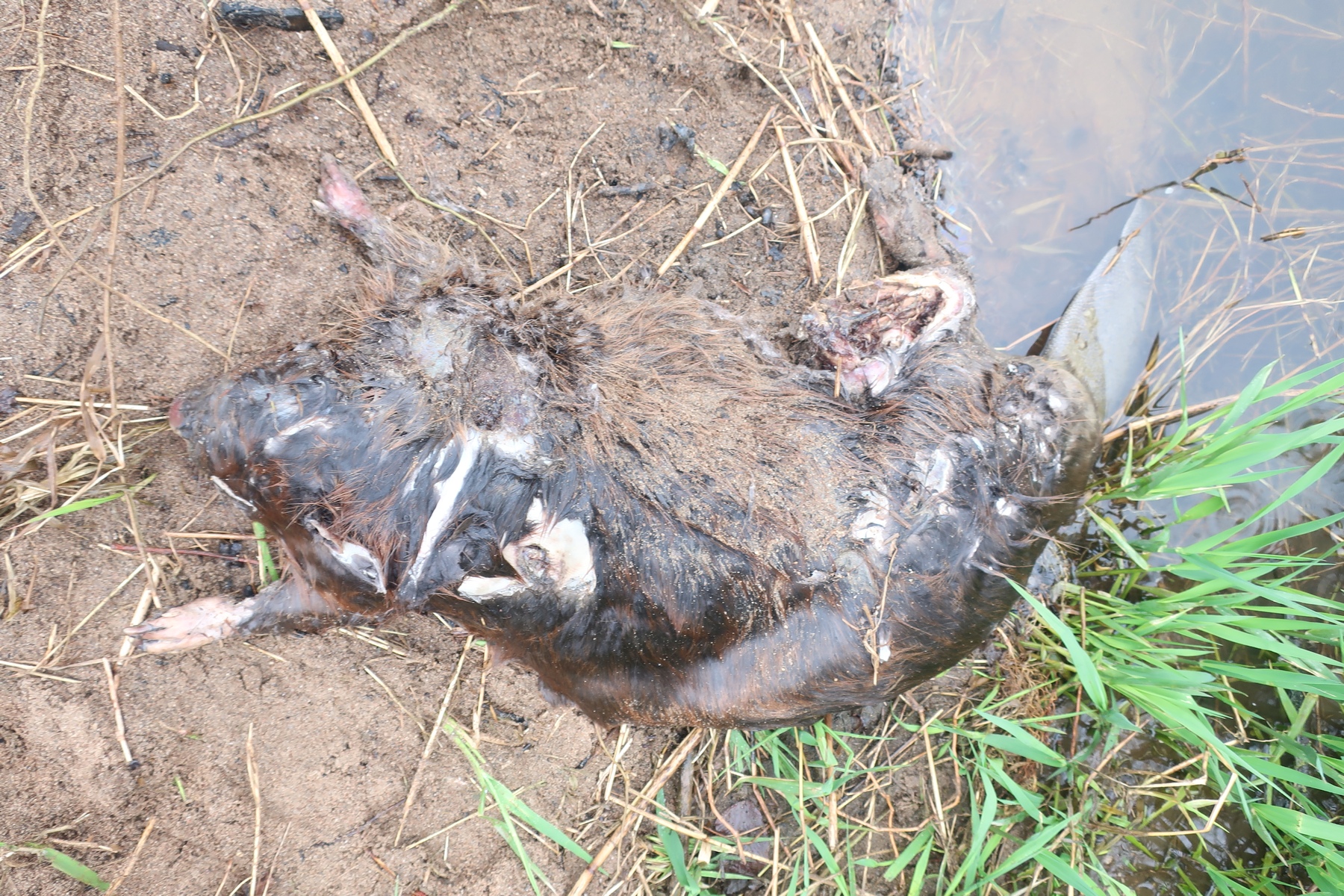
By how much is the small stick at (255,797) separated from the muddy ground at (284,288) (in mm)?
22

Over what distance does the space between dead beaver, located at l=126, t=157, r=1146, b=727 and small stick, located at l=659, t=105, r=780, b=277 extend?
0.61 metres

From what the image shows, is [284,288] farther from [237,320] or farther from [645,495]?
[645,495]

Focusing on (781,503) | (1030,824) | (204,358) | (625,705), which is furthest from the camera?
(1030,824)

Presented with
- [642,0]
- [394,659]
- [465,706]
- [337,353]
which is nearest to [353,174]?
[337,353]

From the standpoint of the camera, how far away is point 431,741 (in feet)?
8.87

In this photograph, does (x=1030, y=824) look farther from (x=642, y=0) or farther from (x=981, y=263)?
(x=642, y=0)

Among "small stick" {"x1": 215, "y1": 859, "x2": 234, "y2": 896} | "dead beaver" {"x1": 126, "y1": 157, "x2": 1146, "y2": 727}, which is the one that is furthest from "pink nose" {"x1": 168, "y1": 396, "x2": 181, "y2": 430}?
"small stick" {"x1": 215, "y1": 859, "x2": 234, "y2": 896}

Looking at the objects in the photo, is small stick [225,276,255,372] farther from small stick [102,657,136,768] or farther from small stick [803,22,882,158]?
small stick [803,22,882,158]

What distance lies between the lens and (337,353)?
2170mm

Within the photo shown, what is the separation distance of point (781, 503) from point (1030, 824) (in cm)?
198

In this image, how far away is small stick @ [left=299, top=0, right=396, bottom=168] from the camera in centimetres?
243

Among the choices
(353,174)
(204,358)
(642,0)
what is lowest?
(204,358)

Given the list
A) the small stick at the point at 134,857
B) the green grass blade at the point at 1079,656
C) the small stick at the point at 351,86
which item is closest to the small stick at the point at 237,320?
the small stick at the point at 351,86

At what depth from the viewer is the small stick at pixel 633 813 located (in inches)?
108
